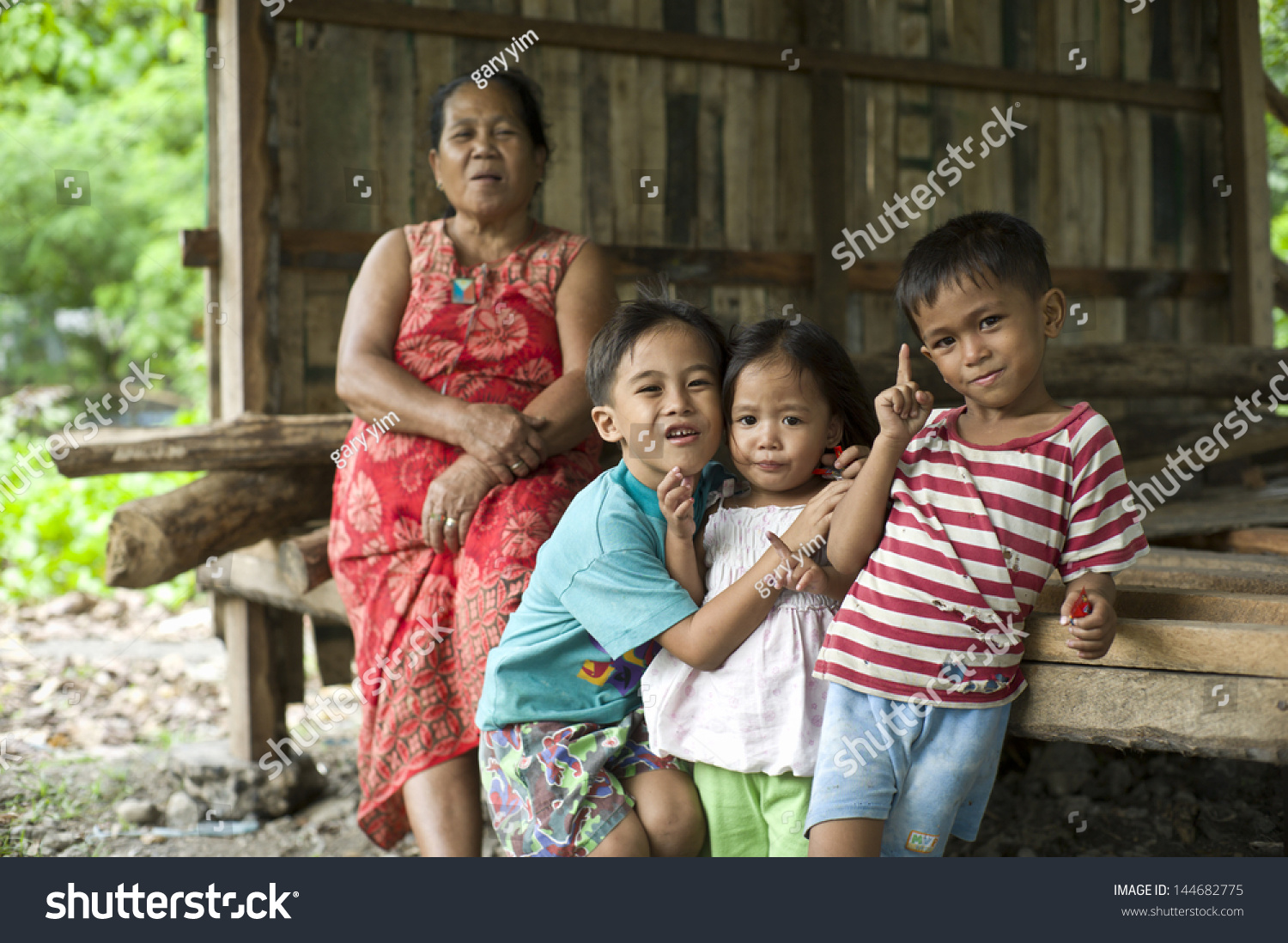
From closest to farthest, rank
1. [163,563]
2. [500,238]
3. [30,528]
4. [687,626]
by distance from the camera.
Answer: [687,626] < [500,238] < [163,563] < [30,528]

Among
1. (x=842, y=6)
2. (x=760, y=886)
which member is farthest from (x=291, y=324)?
(x=760, y=886)

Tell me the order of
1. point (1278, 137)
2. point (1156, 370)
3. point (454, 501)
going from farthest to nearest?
point (1278, 137)
point (1156, 370)
point (454, 501)

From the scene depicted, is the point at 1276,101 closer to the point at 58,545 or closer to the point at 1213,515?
the point at 1213,515

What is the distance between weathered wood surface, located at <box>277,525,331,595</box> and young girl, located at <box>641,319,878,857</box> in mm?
1601

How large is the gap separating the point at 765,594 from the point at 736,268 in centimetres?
354

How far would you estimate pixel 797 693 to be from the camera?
1.82 meters

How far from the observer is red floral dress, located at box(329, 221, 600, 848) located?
247 cm

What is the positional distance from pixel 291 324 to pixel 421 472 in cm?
192

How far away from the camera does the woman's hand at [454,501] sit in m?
2.54

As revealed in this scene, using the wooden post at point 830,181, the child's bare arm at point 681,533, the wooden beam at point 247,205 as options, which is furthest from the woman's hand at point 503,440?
the wooden post at point 830,181

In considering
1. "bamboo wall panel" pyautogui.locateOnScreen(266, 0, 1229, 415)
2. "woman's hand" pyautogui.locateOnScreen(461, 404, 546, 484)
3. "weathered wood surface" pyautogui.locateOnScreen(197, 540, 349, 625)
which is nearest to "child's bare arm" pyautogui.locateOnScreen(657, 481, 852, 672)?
"woman's hand" pyautogui.locateOnScreen(461, 404, 546, 484)

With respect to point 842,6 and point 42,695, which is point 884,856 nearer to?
point 842,6

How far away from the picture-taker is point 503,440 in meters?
2.54

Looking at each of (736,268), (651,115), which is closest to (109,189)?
(651,115)
